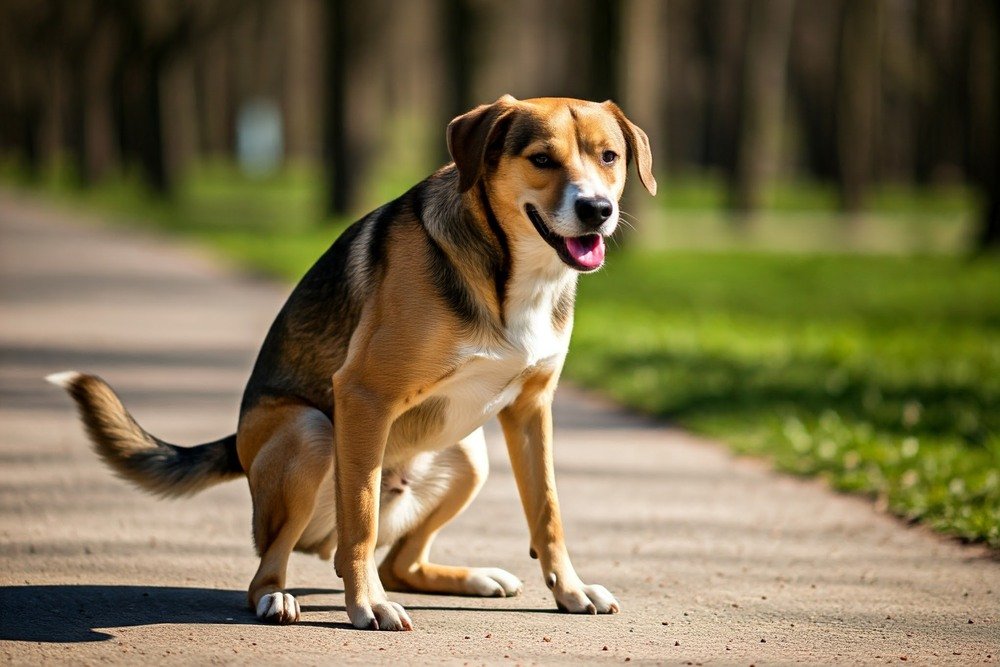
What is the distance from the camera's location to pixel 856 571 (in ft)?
18.4

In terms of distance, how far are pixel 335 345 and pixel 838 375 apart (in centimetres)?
608

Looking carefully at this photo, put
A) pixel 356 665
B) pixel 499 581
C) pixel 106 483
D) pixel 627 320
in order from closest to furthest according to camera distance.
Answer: pixel 356 665 < pixel 499 581 < pixel 106 483 < pixel 627 320

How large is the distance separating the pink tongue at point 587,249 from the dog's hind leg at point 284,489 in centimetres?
103

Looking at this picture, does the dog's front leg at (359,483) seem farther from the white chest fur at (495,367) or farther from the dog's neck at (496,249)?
the dog's neck at (496,249)

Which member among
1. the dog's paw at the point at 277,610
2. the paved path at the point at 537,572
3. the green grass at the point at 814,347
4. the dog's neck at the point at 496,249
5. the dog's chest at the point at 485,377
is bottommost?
the green grass at the point at 814,347

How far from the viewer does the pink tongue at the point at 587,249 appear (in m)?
4.53

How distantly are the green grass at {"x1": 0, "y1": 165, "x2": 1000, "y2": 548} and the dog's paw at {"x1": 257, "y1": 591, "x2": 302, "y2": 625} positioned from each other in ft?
10.1

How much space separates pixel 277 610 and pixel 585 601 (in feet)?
3.45

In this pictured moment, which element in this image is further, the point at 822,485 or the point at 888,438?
the point at 888,438

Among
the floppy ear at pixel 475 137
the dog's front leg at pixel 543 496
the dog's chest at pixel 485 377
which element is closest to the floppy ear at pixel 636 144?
the floppy ear at pixel 475 137

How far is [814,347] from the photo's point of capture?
11883 mm

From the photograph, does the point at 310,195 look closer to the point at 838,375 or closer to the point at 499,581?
the point at 838,375

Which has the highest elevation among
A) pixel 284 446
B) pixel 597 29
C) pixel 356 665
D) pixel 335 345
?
pixel 597 29

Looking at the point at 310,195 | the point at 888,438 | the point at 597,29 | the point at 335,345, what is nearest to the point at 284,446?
the point at 335,345
